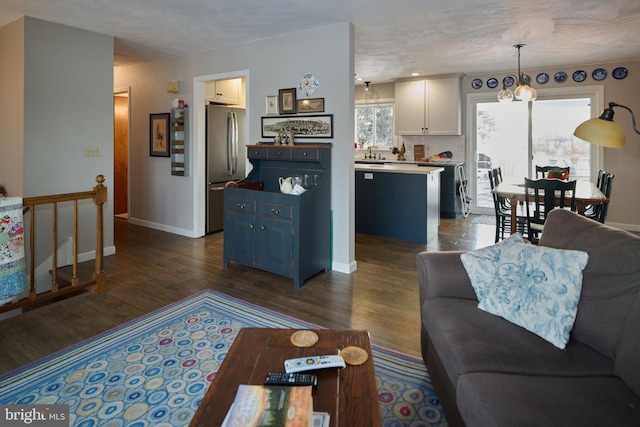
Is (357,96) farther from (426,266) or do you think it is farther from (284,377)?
(284,377)

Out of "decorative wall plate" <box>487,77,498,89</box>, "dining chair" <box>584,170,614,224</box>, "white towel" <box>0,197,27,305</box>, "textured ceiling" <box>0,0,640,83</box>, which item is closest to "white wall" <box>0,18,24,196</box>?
"textured ceiling" <box>0,0,640,83</box>

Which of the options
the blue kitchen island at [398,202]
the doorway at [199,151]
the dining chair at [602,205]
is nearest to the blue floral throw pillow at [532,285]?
the dining chair at [602,205]

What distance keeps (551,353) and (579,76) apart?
632 cm

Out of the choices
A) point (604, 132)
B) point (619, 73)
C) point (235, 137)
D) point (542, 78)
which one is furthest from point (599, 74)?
point (235, 137)

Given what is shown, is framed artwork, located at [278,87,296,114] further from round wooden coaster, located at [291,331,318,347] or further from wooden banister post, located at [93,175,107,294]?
round wooden coaster, located at [291,331,318,347]

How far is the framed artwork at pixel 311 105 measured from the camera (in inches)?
164

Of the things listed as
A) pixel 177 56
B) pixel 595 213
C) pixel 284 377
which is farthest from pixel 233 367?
pixel 177 56

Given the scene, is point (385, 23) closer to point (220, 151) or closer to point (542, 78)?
point (220, 151)

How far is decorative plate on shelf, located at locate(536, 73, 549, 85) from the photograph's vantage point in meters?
6.57

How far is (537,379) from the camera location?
4.64 feet

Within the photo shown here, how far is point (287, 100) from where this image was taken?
173 inches

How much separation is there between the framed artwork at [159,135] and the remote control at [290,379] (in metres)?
4.98

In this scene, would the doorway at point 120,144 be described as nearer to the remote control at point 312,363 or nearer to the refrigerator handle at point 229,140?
the refrigerator handle at point 229,140

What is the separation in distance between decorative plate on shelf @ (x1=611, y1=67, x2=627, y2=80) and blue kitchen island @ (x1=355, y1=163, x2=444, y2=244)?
127 inches
